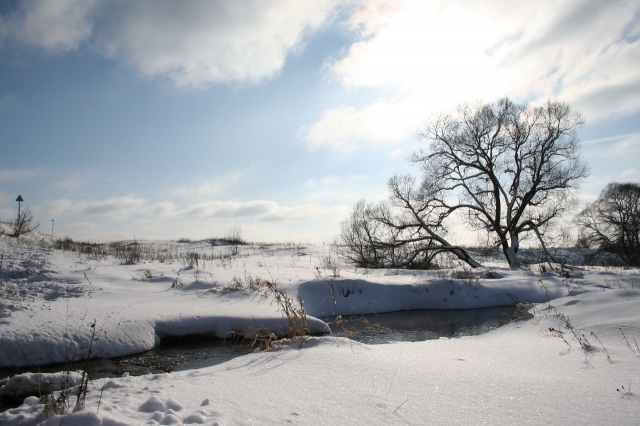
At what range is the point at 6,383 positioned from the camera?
10.1ft

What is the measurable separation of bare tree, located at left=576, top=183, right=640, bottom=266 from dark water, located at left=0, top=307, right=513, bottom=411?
1986 cm

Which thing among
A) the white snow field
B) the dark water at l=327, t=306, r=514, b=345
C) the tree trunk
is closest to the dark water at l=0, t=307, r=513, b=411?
the dark water at l=327, t=306, r=514, b=345

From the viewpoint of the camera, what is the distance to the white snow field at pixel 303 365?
2084 mm

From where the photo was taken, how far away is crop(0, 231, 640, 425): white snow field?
6.84 feet

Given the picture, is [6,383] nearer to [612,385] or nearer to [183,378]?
A: [183,378]

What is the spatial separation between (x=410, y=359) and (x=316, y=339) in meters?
1.23

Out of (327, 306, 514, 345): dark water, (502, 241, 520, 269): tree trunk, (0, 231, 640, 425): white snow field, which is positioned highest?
(502, 241, 520, 269): tree trunk

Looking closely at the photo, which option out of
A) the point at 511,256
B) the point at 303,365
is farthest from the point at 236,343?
the point at 511,256

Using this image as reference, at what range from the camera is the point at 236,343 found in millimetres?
5469

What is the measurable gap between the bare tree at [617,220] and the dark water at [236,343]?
19.9 metres

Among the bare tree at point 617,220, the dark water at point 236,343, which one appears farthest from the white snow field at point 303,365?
the bare tree at point 617,220

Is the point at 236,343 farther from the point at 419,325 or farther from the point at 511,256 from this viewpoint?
the point at 511,256

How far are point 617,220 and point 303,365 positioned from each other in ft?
93.4

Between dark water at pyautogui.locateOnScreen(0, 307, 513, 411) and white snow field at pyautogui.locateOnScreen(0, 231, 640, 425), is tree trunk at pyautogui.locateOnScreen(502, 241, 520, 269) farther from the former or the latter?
white snow field at pyautogui.locateOnScreen(0, 231, 640, 425)
